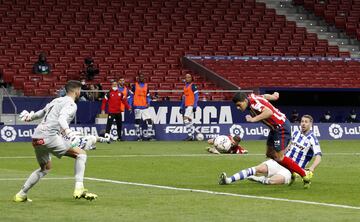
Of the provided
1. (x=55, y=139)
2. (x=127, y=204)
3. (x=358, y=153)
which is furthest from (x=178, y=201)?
(x=358, y=153)

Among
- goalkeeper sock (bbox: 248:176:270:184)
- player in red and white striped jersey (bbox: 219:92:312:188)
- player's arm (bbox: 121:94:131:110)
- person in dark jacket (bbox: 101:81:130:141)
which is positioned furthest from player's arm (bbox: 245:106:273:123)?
player's arm (bbox: 121:94:131:110)

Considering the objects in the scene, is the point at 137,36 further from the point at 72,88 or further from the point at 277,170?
the point at 72,88

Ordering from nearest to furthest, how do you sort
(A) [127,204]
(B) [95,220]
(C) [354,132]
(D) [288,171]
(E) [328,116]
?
(B) [95,220], (A) [127,204], (D) [288,171], (C) [354,132], (E) [328,116]

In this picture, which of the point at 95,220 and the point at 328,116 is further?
the point at 328,116

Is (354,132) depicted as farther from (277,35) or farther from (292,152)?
(292,152)

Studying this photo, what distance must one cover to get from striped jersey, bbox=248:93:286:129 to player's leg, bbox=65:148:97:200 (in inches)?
131

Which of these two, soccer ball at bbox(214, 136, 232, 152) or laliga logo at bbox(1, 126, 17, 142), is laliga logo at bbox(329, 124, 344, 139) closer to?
soccer ball at bbox(214, 136, 232, 152)

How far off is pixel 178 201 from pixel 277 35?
35158 millimetres

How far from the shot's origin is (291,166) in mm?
16266

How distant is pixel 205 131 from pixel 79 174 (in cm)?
2258

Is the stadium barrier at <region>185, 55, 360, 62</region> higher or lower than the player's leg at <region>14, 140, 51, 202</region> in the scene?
higher

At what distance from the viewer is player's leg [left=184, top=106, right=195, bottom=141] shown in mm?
35125

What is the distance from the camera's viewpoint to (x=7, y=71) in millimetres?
39656

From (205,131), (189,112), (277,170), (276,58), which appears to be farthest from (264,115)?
(276,58)
